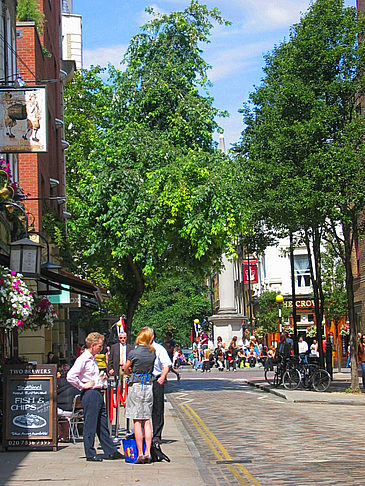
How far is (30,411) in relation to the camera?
519 inches

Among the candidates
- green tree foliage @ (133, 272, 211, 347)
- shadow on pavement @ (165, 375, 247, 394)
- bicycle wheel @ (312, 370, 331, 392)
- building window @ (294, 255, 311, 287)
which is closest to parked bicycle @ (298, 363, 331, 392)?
bicycle wheel @ (312, 370, 331, 392)

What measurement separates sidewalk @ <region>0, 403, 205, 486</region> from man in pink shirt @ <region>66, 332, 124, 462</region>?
13.1 inches

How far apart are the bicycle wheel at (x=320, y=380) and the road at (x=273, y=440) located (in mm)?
1751

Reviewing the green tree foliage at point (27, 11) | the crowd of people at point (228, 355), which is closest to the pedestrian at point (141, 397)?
the green tree foliage at point (27, 11)

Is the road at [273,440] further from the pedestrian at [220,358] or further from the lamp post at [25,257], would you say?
the pedestrian at [220,358]

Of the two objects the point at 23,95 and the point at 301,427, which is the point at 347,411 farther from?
the point at 23,95

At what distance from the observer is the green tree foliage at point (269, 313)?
61.4m

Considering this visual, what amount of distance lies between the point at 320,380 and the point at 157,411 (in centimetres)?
1509

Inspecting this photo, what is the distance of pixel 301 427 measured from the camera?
17.1 metres

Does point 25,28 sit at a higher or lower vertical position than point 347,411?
higher

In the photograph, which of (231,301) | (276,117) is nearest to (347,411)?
(276,117)

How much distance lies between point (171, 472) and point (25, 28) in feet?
57.9

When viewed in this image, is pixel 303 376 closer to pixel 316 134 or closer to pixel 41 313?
pixel 316 134

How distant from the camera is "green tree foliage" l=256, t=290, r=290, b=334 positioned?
61406mm
